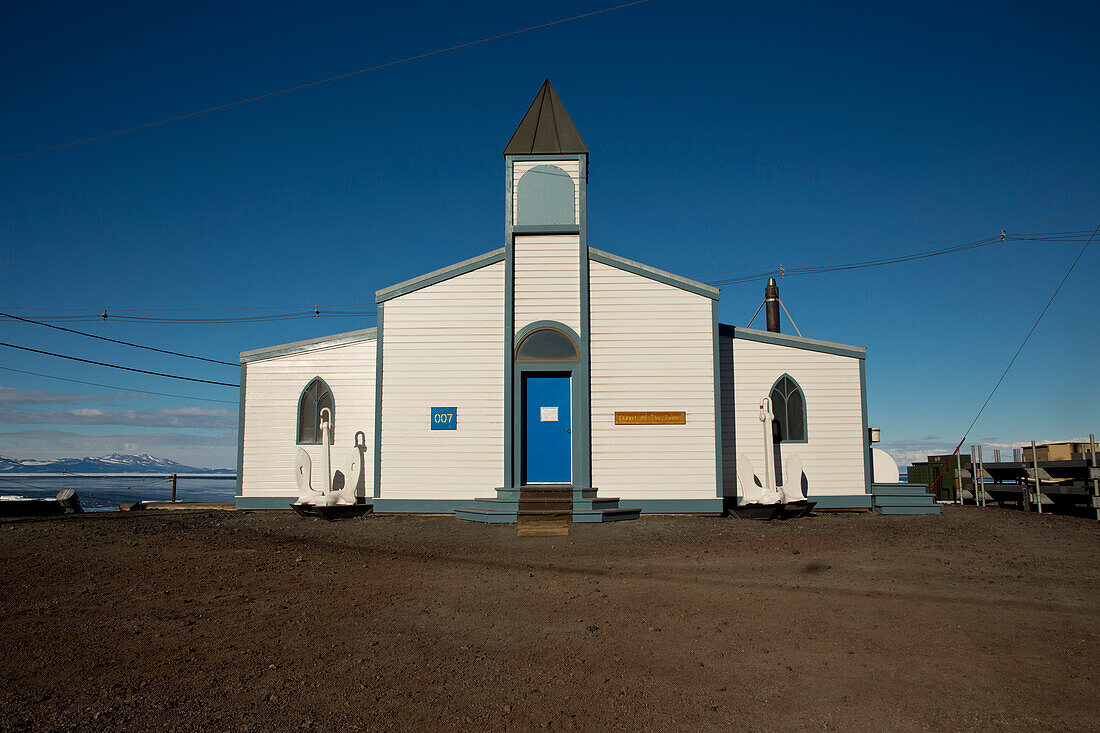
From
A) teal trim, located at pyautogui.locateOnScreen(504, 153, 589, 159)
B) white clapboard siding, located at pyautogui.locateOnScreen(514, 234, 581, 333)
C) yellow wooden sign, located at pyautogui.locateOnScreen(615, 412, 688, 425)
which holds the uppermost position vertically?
teal trim, located at pyautogui.locateOnScreen(504, 153, 589, 159)

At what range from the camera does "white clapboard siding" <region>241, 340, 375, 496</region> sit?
47.2 ft

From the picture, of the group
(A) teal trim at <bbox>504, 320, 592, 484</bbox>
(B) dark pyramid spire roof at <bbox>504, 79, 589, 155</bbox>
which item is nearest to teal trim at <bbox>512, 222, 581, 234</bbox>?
(B) dark pyramid spire roof at <bbox>504, 79, 589, 155</bbox>

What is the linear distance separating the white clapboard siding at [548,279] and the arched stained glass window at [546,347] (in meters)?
0.27

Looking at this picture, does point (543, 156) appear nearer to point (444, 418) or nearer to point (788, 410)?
point (444, 418)

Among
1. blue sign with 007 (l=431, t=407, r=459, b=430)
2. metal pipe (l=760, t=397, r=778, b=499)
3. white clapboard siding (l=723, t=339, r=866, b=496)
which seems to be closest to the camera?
metal pipe (l=760, t=397, r=778, b=499)

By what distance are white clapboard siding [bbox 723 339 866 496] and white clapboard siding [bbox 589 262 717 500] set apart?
122 centimetres

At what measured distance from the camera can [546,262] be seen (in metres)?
13.6

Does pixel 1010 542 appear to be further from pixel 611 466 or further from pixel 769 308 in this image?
pixel 769 308

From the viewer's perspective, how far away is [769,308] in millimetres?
17641

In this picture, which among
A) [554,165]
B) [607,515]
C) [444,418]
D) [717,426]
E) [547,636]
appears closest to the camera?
[547,636]

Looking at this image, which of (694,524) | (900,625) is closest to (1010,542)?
(694,524)

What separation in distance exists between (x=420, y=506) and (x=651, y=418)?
4715 mm

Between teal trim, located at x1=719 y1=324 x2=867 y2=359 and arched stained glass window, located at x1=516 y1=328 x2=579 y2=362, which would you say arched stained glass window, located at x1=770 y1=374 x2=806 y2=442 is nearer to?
teal trim, located at x1=719 y1=324 x2=867 y2=359

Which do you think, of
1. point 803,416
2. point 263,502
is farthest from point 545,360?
point 263,502
